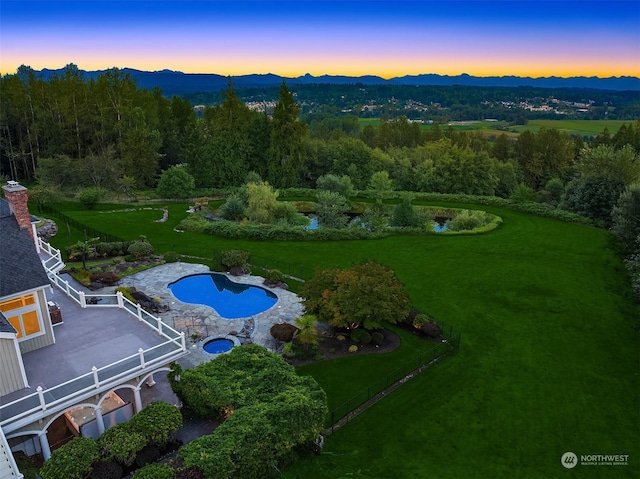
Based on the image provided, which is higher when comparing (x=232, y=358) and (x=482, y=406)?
(x=232, y=358)

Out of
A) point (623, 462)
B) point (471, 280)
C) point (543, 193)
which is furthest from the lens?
point (543, 193)

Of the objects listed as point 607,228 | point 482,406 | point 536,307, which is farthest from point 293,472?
point 607,228

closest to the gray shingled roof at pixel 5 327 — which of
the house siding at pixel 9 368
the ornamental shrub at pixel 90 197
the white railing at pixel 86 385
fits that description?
the house siding at pixel 9 368

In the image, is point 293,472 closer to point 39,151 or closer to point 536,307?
point 536,307

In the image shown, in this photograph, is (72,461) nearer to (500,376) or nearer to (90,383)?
(90,383)

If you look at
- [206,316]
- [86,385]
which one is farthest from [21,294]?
[206,316]

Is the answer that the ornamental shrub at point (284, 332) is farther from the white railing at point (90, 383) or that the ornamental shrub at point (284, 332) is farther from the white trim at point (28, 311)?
the white trim at point (28, 311)
